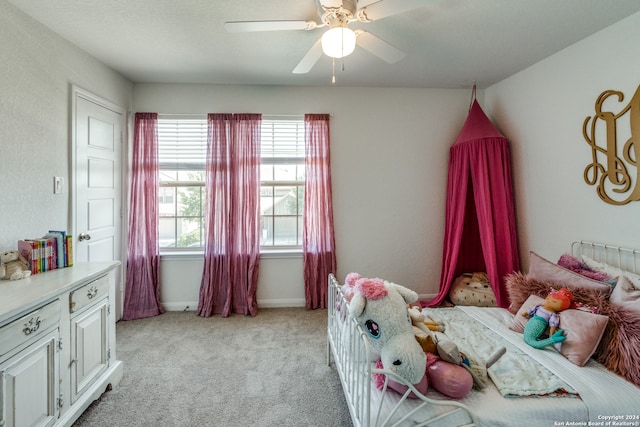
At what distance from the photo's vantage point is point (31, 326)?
4.49 feet

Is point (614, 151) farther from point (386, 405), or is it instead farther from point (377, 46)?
point (386, 405)

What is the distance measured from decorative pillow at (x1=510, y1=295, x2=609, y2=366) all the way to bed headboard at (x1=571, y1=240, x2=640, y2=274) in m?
0.74

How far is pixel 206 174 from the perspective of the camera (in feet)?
10.6

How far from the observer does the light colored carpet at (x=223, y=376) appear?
1.77 m

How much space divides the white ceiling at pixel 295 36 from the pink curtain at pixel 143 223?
61 centimetres

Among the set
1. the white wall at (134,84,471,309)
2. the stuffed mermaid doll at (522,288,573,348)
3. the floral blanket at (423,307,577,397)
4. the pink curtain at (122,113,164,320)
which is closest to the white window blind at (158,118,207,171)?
the pink curtain at (122,113,164,320)

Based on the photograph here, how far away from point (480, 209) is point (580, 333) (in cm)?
154

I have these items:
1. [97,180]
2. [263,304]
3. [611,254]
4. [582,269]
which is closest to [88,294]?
[97,180]

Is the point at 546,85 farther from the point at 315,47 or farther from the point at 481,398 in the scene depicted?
the point at 481,398

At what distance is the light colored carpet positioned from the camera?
1.77 m

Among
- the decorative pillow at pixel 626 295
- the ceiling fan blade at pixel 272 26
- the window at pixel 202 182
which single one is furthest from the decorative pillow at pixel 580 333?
the window at pixel 202 182

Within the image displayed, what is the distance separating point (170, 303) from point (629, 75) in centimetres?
443

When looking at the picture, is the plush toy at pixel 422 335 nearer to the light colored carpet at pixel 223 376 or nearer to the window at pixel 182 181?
the light colored carpet at pixel 223 376

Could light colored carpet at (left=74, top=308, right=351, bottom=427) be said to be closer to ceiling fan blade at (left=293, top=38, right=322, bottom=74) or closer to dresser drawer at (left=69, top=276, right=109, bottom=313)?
dresser drawer at (left=69, top=276, right=109, bottom=313)
